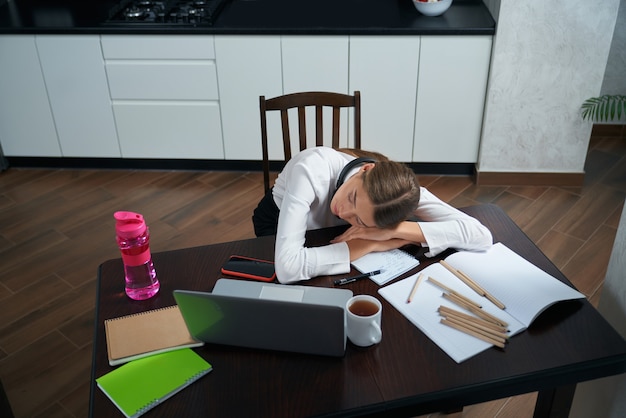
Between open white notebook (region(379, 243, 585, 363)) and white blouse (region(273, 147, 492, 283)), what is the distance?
0.21 feet

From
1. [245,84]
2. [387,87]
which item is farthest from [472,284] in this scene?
[245,84]

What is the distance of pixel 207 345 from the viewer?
1.43 meters

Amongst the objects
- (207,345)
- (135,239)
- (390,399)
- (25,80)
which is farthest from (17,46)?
(390,399)

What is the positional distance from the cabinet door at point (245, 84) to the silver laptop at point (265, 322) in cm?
226

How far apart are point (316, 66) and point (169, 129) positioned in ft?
3.27

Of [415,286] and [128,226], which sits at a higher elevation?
[128,226]

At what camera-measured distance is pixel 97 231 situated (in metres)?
3.26

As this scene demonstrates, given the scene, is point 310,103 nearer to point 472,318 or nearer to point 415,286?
point 415,286

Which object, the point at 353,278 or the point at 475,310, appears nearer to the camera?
the point at 475,310

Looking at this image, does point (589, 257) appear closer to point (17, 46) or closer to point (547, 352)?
point (547, 352)

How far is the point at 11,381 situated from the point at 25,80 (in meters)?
1.97

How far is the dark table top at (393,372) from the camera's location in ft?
4.19

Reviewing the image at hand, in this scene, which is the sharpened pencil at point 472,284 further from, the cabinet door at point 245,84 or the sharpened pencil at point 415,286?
the cabinet door at point 245,84

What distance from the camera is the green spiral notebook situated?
1284 millimetres
